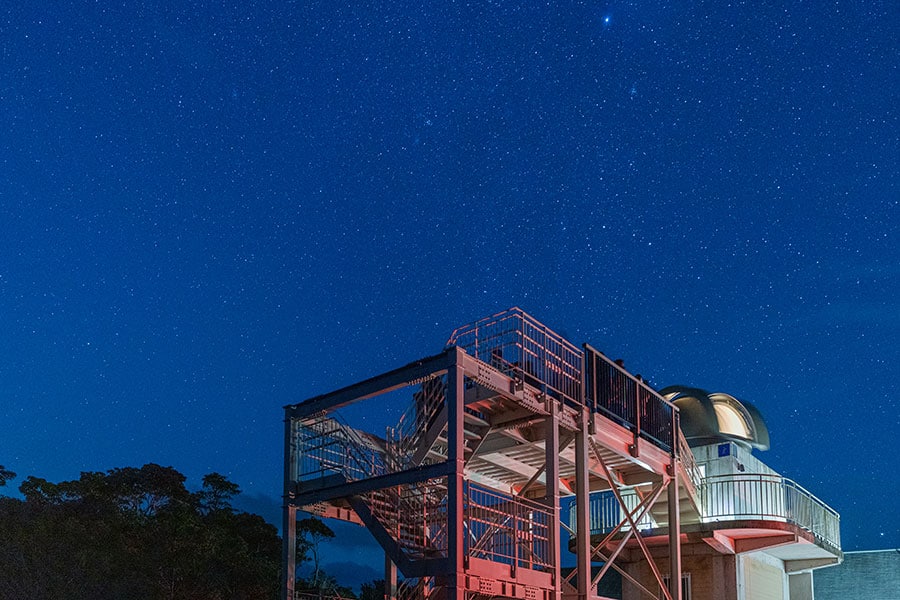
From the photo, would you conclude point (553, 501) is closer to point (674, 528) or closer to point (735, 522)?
point (674, 528)

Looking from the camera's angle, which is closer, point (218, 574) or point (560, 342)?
point (560, 342)

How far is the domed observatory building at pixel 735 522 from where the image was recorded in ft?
100

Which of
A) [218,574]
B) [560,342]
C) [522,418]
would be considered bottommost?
[218,574]

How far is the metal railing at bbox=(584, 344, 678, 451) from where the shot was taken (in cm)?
2430

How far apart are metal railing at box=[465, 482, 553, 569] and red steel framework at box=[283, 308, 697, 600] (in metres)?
0.04

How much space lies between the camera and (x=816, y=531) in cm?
3434

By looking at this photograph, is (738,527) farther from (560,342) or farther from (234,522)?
(234,522)

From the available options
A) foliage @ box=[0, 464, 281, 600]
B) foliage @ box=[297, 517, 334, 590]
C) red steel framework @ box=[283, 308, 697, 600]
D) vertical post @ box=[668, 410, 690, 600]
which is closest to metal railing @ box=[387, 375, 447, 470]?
red steel framework @ box=[283, 308, 697, 600]

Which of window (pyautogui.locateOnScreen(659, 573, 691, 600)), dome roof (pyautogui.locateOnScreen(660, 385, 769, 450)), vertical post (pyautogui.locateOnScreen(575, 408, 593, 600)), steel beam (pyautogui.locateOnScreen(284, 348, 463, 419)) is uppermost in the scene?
dome roof (pyautogui.locateOnScreen(660, 385, 769, 450))

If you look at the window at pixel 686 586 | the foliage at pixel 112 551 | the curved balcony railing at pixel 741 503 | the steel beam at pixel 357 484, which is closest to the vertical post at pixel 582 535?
the steel beam at pixel 357 484

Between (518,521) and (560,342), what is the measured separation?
4.55m

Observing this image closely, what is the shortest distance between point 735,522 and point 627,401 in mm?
6575

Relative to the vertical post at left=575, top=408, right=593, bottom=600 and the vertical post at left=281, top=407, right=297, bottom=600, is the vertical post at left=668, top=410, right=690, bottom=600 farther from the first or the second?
the vertical post at left=281, top=407, right=297, bottom=600

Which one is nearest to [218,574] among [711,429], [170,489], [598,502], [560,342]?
[170,489]
